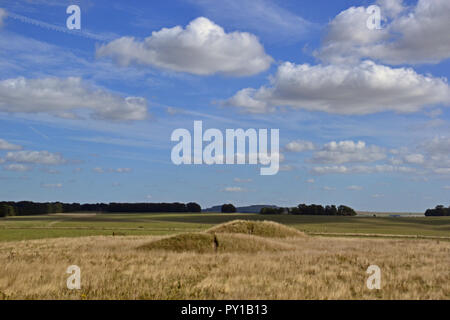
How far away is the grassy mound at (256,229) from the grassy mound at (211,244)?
12921 millimetres

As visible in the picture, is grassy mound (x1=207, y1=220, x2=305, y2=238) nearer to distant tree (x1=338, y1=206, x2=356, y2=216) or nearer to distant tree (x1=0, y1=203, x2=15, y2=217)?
distant tree (x1=338, y1=206, x2=356, y2=216)

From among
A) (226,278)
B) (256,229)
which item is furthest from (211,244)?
(256,229)

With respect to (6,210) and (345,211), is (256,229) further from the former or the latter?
(6,210)

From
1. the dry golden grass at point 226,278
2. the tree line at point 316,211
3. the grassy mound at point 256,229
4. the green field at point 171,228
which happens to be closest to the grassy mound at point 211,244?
the dry golden grass at point 226,278

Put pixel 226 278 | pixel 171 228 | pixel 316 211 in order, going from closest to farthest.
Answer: pixel 226 278
pixel 171 228
pixel 316 211

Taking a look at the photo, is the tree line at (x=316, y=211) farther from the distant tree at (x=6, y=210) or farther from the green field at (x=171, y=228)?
the distant tree at (x=6, y=210)

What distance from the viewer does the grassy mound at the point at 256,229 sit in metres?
55.5

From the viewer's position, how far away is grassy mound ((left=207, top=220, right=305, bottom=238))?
182 ft

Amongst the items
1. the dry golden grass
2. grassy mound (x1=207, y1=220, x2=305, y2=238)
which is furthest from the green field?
the dry golden grass

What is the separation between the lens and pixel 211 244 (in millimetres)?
39906

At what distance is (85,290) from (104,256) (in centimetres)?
1483

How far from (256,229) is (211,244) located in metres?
18.0

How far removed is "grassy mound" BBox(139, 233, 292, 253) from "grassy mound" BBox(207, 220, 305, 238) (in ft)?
42.4
